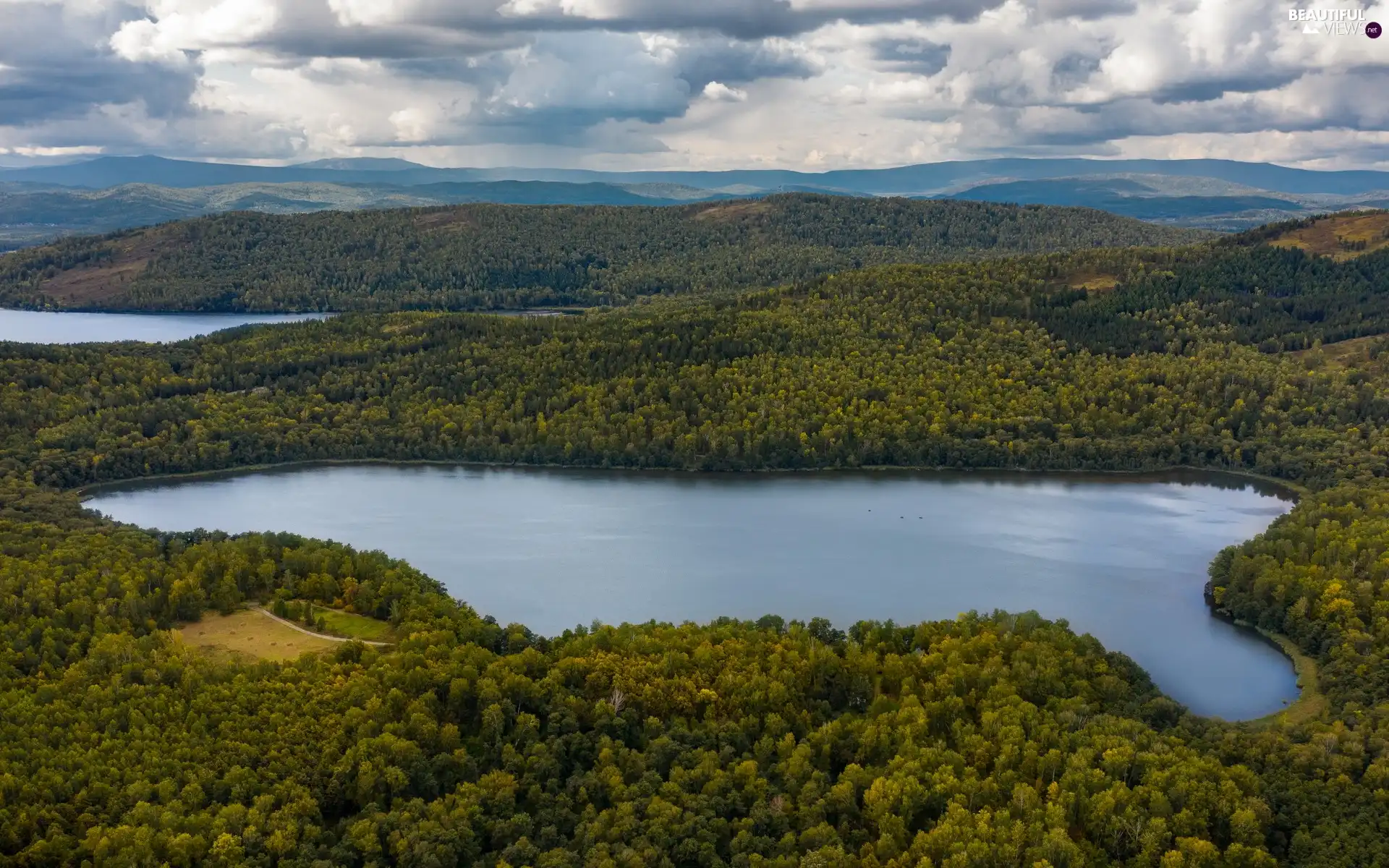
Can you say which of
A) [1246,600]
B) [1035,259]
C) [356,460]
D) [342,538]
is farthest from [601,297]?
[1246,600]

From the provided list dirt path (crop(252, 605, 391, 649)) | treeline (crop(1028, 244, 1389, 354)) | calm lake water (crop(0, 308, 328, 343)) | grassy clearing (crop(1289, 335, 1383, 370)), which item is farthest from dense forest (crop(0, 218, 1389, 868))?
calm lake water (crop(0, 308, 328, 343))

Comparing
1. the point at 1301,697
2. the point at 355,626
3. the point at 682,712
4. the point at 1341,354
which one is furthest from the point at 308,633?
the point at 1341,354

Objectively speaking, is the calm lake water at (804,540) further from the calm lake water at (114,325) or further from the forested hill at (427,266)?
the forested hill at (427,266)

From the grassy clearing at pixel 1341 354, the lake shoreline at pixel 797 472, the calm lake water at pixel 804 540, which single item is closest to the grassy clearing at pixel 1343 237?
the grassy clearing at pixel 1341 354

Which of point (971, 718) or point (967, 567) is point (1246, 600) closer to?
point (967, 567)

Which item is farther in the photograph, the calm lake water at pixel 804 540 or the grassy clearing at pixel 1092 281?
the grassy clearing at pixel 1092 281

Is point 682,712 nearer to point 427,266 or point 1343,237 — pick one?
point 1343,237
